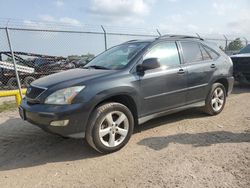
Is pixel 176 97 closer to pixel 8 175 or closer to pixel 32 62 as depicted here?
pixel 8 175

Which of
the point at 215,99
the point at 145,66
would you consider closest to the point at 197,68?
the point at 215,99

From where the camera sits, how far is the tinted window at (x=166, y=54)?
5.01 meters

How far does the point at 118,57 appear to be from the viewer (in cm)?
514

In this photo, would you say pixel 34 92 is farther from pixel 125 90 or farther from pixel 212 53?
A: pixel 212 53

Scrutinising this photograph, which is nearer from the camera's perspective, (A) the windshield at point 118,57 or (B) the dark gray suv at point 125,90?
(B) the dark gray suv at point 125,90

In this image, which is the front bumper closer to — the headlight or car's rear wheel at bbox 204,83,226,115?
the headlight

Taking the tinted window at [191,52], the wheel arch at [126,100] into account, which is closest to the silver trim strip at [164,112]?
the wheel arch at [126,100]

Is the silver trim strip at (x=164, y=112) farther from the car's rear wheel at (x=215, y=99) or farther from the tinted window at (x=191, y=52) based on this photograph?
the tinted window at (x=191, y=52)

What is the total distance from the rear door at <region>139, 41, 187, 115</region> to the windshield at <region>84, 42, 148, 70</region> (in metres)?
0.27

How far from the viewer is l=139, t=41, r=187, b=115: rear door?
4727 millimetres

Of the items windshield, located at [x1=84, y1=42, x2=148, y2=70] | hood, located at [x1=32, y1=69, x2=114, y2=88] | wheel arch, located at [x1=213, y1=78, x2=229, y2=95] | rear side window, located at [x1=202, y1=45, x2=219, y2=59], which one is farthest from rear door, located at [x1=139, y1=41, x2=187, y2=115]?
wheel arch, located at [x1=213, y1=78, x2=229, y2=95]

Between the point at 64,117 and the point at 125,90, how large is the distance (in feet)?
3.38

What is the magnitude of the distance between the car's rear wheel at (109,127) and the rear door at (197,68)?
1.59 meters

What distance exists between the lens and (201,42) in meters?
6.04
